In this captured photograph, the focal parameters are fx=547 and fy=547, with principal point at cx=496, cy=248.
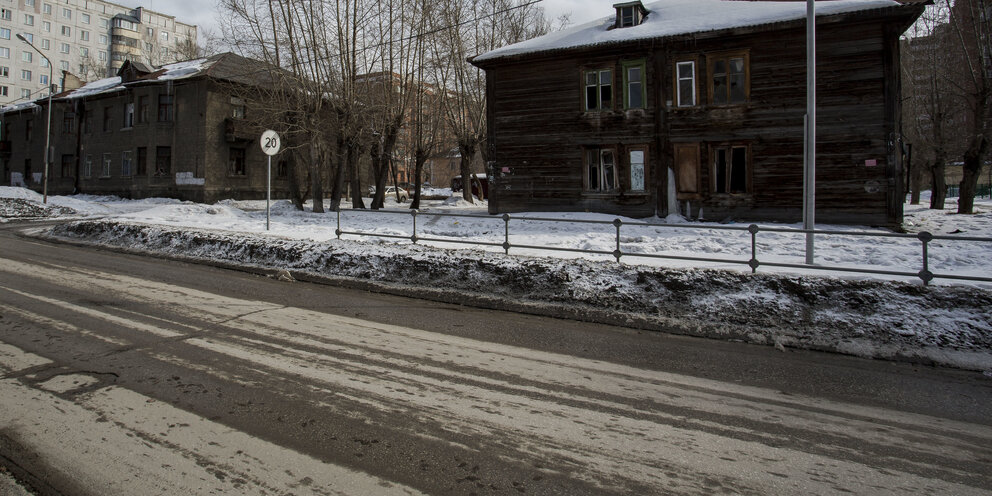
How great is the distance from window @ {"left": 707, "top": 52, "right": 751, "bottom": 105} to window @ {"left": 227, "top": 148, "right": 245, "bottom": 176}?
91.3ft

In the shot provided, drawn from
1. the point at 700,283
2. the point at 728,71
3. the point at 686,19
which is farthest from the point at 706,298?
the point at 686,19

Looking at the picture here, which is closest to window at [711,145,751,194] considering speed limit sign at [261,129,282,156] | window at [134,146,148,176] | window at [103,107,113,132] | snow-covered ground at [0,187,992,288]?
snow-covered ground at [0,187,992,288]

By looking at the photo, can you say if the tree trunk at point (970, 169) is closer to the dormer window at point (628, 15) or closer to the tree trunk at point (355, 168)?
the dormer window at point (628, 15)

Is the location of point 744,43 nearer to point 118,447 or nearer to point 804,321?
point 804,321

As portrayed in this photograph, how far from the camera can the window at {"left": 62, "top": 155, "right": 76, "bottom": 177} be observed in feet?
130

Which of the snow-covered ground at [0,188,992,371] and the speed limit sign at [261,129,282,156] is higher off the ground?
the speed limit sign at [261,129,282,156]

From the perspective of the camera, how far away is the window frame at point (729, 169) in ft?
63.1

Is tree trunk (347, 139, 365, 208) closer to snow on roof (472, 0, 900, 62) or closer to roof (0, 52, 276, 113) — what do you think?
snow on roof (472, 0, 900, 62)

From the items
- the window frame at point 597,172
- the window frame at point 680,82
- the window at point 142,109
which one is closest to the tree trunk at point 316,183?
the window frame at point 597,172

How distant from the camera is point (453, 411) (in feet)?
13.3

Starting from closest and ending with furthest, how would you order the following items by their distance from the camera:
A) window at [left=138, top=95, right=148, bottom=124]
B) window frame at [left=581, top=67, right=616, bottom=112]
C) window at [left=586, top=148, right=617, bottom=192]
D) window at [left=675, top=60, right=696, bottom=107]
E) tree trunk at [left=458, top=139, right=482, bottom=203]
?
1. window at [left=675, top=60, right=696, bottom=107]
2. window frame at [left=581, top=67, right=616, bottom=112]
3. window at [left=586, top=148, right=617, bottom=192]
4. tree trunk at [left=458, top=139, right=482, bottom=203]
5. window at [left=138, top=95, right=148, bottom=124]

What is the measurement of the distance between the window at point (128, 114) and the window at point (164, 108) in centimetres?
352

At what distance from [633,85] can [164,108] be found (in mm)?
29099

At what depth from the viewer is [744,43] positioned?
1894 centimetres
